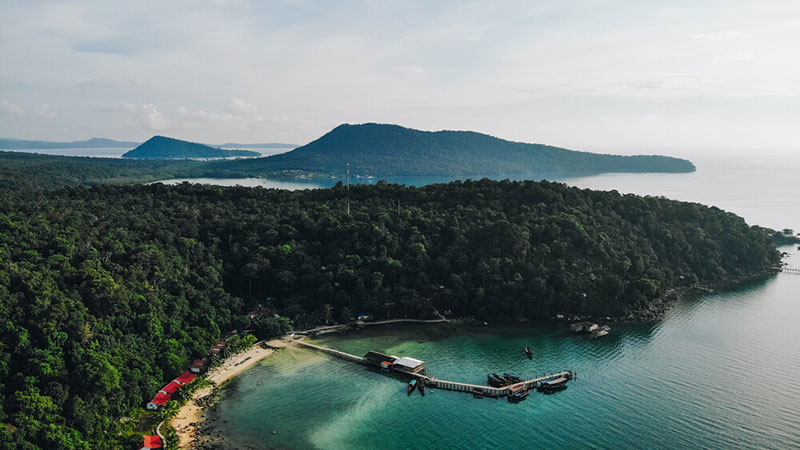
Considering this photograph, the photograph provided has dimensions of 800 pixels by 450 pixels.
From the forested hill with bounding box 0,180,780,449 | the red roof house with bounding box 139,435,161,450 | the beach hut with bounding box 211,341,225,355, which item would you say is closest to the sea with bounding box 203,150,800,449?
the beach hut with bounding box 211,341,225,355

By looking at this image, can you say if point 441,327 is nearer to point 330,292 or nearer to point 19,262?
point 330,292

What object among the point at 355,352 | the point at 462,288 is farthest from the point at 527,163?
the point at 355,352

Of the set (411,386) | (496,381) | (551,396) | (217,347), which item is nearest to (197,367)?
(217,347)

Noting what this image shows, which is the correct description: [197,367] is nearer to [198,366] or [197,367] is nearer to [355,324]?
[198,366]

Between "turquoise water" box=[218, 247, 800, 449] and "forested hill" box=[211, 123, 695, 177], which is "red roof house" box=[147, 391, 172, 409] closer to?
"turquoise water" box=[218, 247, 800, 449]

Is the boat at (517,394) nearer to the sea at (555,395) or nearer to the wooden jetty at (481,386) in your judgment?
the wooden jetty at (481,386)

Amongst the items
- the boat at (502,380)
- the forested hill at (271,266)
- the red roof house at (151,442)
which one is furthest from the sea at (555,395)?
the forested hill at (271,266)
